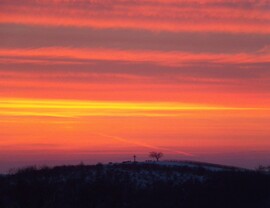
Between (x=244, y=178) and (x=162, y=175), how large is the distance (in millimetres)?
6403

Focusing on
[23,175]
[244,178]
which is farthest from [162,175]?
[23,175]

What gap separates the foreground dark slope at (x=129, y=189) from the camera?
203ft

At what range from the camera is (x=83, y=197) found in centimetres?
6269

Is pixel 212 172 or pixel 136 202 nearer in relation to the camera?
pixel 136 202

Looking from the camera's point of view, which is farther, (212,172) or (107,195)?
(212,172)

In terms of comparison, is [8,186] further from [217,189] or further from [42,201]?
[217,189]

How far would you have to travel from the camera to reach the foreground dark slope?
61.8m

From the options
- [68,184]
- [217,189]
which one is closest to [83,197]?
[68,184]

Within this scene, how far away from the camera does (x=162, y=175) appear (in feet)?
213

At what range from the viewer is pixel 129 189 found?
206 ft

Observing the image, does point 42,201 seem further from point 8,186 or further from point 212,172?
point 212,172

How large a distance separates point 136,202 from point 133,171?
15.3 feet

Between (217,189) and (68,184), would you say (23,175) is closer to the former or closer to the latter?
(68,184)

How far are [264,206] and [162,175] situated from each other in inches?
325
